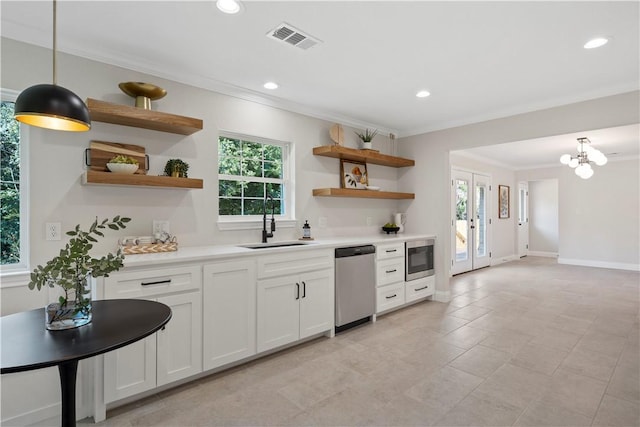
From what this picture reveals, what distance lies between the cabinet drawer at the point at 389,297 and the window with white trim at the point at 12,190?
3221 mm

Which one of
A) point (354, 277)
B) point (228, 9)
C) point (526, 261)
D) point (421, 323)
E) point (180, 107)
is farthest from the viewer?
point (526, 261)

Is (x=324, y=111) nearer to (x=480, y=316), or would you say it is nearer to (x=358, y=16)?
(x=358, y=16)

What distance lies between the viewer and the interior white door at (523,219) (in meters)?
9.20

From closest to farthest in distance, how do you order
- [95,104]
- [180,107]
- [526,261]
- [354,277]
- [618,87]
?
[95,104] → [180,107] → [618,87] → [354,277] → [526,261]

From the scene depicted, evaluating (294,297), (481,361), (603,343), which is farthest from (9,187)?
(603,343)

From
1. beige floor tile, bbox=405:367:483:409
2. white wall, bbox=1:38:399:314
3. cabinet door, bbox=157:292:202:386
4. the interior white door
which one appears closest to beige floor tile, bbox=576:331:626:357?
beige floor tile, bbox=405:367:483:409

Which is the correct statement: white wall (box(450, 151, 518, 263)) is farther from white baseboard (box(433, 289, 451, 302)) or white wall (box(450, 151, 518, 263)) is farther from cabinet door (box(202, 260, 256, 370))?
cabinet door (box(202, 260, 256, 370))

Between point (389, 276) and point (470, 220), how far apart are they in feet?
12.7

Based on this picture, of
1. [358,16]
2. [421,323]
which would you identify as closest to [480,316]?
[421,323]

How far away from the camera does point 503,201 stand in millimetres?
8406

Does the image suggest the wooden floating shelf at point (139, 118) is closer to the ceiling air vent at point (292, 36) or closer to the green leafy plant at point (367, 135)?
the ceiling air vent at point (292, 36)

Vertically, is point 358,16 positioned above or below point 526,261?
above

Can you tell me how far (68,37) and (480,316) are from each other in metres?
4.82

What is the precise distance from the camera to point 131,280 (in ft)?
7.09
